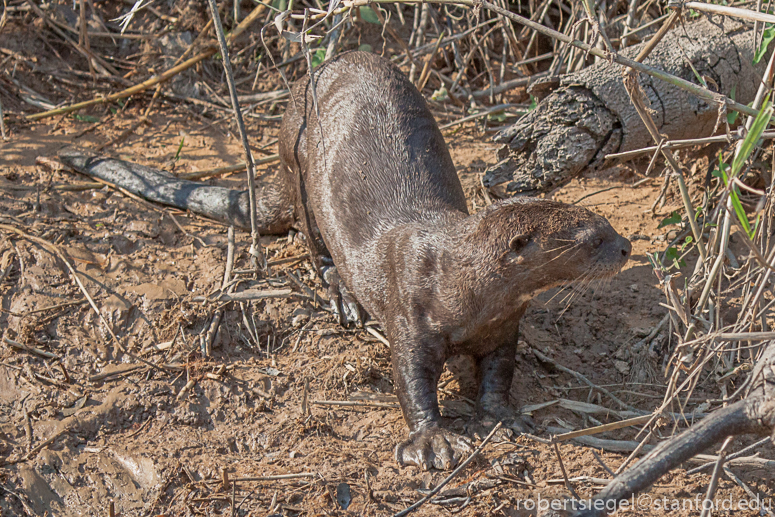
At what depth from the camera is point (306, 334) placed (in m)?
3.46

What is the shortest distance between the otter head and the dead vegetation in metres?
→ 0.23

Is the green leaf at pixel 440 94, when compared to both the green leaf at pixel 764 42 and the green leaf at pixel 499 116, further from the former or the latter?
the green leaf at pixel 764 42

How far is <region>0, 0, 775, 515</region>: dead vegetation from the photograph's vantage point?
99.2 inches

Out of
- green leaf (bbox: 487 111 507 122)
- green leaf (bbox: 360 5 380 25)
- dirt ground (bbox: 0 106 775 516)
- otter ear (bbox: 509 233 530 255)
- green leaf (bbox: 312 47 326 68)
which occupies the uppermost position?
green leaf (bbox: 360 5 380 25)

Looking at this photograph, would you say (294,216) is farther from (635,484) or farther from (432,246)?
(635,484)

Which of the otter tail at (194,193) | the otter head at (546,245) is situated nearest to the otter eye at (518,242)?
the otter head at (546,245)

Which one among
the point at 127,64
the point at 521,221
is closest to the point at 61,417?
the point at 521,221

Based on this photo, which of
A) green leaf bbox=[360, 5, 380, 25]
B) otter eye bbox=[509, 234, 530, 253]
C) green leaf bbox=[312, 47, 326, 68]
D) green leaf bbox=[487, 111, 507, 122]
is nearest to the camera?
otter eye bbox=[509, 234, 530, 253]

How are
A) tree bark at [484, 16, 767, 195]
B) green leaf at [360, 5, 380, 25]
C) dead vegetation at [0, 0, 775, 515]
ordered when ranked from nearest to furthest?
dead vegetation at [0, 0, 775, 515] < tree bark at [484, 16, 767, 195] < green leaf at [360, 5, 380, 25]

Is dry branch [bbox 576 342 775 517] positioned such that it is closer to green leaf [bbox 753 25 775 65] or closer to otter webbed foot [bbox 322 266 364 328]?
green leaf [bbox 753 25 775 65]

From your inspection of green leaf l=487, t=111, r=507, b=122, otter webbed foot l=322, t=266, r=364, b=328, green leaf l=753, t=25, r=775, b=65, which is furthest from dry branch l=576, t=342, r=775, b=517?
green leaf l=487, t=111, r=507, b=122

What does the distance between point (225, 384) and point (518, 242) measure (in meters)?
1.41

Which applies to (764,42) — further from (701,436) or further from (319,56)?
(319,56)

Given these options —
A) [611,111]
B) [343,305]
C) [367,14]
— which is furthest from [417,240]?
[367,14]
